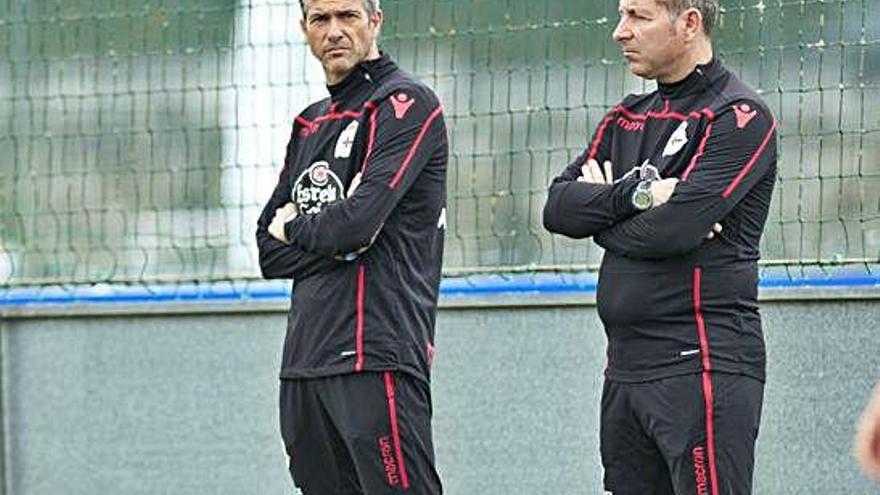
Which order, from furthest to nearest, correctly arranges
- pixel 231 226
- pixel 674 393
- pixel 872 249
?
1. pixel 231 226
2. pixel 872 249
3. pixel 674 393

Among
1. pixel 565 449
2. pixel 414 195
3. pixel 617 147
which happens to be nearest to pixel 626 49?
pixel 617 147

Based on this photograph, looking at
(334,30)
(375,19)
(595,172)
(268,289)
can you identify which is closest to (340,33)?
(334,30)

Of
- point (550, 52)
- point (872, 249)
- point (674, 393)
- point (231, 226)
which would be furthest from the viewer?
point (231, 226)

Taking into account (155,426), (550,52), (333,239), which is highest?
(550,52)

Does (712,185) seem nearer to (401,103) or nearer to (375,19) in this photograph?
(401,103)

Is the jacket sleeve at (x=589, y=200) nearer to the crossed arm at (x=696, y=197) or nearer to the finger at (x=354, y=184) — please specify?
the crossed arm at (x=696, y=197)

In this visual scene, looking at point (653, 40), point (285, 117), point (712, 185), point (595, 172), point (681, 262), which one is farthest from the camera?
point (285, 117)

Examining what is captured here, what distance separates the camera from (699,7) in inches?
218

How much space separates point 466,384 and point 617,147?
1.71 meters

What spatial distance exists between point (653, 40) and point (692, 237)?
568 mm

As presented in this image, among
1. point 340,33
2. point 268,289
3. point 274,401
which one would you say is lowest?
point 274,401

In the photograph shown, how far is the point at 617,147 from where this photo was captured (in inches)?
224

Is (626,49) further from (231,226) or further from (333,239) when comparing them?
(231,226)

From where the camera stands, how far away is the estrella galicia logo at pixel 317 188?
5.73 metres
